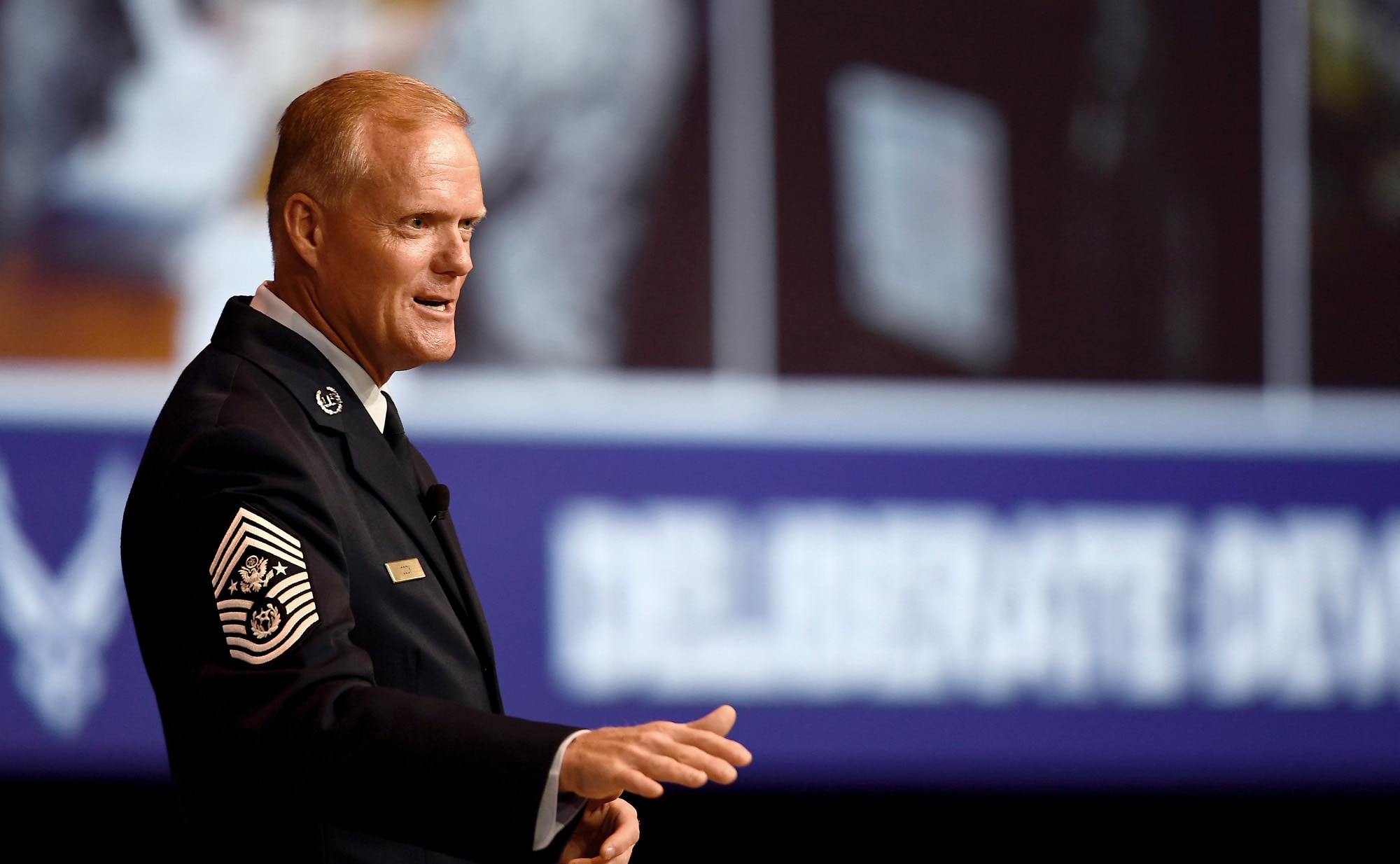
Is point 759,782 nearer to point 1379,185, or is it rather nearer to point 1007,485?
point 1007,485

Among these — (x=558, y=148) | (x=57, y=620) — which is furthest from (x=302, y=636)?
(x=558, y=148)

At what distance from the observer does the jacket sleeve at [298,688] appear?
1.16m

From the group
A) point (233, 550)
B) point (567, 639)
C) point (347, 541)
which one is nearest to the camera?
point (233, 550)

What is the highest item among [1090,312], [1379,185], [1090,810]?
[1379,185]

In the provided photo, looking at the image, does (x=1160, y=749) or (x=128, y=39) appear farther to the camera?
(x=1160, y=749)

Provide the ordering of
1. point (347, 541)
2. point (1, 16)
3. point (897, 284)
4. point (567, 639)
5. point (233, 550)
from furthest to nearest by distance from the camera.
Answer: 1. point (897, 284)
2. point (567, 639)
3. point (1, 16)
4. point (347, 541)
5. point (233, 550)

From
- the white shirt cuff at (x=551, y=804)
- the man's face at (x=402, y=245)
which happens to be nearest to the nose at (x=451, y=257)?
the man's face at (x=402, y=245)

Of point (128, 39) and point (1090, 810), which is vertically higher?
point (128, 39)

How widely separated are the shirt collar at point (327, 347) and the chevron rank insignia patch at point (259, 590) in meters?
0.27

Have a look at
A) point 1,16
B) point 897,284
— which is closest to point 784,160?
point 897,284

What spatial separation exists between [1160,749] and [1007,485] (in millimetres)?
685

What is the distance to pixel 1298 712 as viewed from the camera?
3547 mm

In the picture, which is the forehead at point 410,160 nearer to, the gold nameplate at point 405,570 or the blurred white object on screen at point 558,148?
the gold nameplate at point 405,570

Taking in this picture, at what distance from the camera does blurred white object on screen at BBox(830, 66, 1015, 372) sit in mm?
3477
